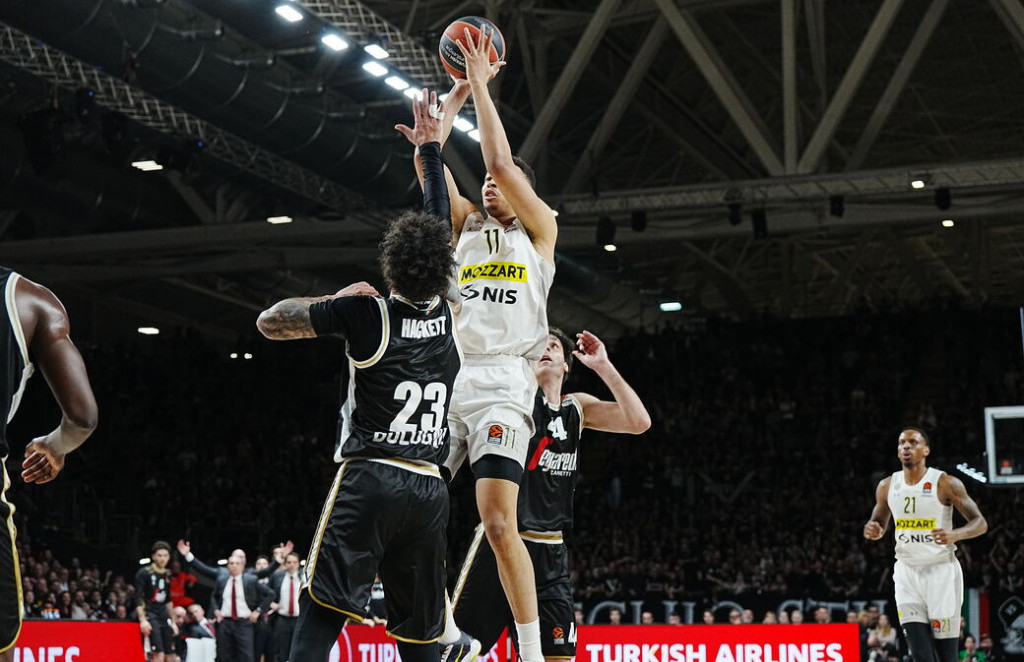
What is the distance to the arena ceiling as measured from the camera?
59.5ft

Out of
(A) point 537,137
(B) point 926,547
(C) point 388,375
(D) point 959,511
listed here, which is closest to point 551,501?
(C) point 388,375

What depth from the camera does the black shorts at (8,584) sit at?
179 inches

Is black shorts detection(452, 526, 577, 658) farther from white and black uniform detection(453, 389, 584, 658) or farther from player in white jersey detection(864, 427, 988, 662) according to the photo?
player in white jersey detection(864, 427, 988, 662)

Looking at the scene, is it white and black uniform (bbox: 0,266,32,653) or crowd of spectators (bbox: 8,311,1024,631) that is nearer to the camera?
white and black uniform (bbox: 0,266,32,653)

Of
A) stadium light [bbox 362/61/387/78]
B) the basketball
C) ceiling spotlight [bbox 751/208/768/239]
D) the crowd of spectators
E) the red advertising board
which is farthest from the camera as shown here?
the crowd of spectators

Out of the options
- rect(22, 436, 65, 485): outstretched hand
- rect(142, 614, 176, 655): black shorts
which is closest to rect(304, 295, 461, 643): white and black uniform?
rect(22, 436, 65, 485): outstretched hand

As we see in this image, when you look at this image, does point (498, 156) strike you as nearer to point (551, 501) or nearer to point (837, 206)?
point (551, 501)

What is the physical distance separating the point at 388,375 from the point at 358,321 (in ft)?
0.88

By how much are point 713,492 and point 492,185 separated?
23.4 meters

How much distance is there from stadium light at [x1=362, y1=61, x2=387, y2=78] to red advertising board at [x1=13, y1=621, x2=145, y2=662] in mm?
8647

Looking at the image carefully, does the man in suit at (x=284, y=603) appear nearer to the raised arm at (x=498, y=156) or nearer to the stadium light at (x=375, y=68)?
the stadium light at (x=375, y=68)

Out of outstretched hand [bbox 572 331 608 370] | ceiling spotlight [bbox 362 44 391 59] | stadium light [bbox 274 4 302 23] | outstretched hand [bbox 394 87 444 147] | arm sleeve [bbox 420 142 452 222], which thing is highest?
stadium light [bbox 274 4 302 23]

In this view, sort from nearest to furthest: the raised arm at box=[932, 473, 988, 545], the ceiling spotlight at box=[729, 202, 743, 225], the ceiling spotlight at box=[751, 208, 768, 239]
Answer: the raised arm at box=[932, 473, 988, 545] → the ceiling spotlight at box=[729, 202, 743, 225] → the ceiling spotlight at box=[751, 208, 768, 239]

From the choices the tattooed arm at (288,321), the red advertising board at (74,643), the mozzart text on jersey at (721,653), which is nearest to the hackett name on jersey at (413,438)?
the tattooed arm at (288,321)
